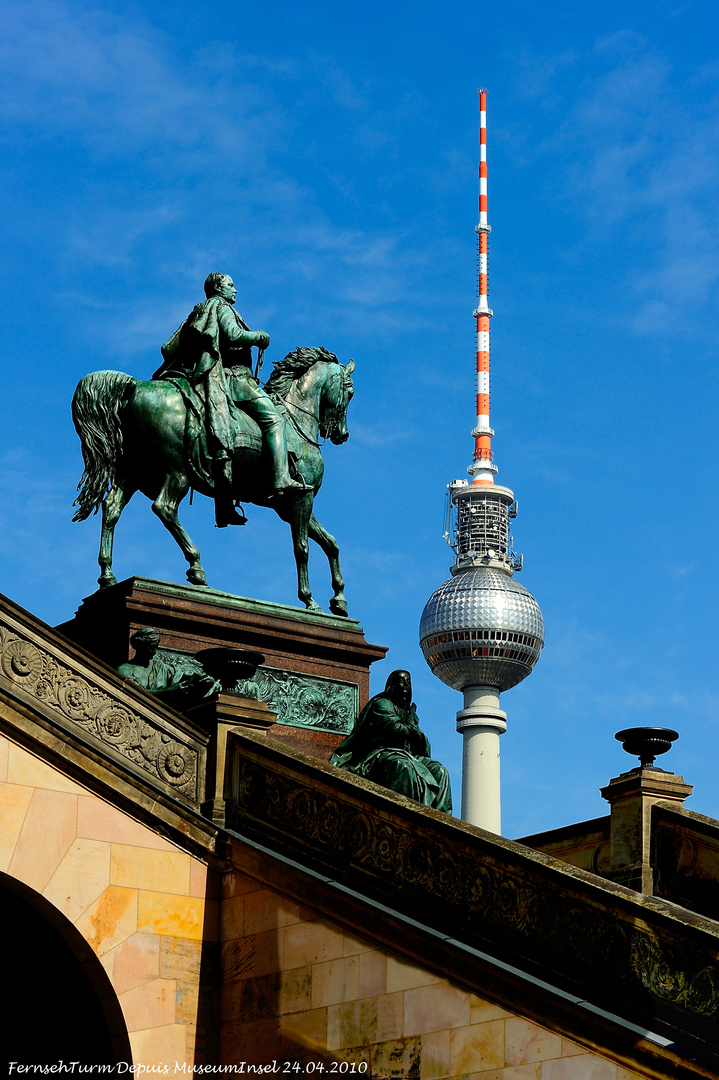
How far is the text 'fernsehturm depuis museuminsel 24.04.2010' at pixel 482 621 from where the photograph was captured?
131000 millimetres

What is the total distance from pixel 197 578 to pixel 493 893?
7.84 metres

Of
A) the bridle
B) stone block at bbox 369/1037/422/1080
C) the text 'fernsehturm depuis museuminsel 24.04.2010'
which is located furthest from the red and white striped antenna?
stone block at bbox 369/1037/422/1080

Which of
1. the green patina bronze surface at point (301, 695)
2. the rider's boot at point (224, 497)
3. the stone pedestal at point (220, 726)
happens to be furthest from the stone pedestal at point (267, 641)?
the stone pedestal at point (220, 726)

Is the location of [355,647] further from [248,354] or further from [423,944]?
[423,944]

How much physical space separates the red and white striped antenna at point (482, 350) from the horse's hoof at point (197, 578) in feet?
311

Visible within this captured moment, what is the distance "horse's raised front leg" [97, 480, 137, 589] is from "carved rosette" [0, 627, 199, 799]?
15.0ft

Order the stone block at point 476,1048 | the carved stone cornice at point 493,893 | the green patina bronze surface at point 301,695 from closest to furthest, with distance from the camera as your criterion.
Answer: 1. the carved stone cornice at point 493,893
2. the stone block at point 476,1048
3. the green patina bronze surface at point 301,695

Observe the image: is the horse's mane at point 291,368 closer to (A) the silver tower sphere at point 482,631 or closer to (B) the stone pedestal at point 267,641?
(B) the stone pedestal at point 267,641

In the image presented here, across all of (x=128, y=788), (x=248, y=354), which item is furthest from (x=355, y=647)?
(x=128, y=788)

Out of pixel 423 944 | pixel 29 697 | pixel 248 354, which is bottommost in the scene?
pixel 423 944

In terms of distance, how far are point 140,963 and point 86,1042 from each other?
3.06ft

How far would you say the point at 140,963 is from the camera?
14953 mm

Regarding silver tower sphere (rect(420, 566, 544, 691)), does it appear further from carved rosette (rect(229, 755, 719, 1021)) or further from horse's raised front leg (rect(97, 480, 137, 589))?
carved rosette (rect(229, 755, 719, 1021))

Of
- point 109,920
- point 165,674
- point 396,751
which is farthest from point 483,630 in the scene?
point 109,920
